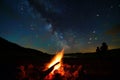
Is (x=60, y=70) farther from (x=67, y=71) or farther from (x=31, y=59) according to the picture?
(x=31, y=59)

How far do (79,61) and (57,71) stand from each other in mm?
1312

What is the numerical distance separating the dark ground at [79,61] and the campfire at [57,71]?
35 cm

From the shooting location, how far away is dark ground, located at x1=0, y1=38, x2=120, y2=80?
9.27 metres

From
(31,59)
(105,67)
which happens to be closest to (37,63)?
(31,59)

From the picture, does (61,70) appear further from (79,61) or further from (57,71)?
(79,61)

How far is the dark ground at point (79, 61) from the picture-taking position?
9.27 m

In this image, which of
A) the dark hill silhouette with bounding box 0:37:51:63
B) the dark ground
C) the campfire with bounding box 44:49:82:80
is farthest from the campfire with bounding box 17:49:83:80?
the dark hill silhouette with bounding box 0:37:51:63

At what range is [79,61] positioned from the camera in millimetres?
10320

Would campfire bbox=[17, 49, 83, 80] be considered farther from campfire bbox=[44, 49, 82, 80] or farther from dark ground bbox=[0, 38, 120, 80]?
dark ground bbox=[0, 38, 120, 80]

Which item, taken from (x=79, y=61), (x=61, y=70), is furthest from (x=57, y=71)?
(x=79, y=61)

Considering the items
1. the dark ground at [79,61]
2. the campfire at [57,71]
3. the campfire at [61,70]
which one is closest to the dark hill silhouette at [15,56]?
the dark ground at [79,61]

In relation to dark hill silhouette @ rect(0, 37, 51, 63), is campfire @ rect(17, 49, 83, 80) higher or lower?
lower

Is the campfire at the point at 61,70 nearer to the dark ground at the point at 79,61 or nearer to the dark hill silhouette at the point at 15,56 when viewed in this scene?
the dark ground at the point at 79,61

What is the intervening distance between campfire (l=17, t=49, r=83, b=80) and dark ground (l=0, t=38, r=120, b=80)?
0.35 m
